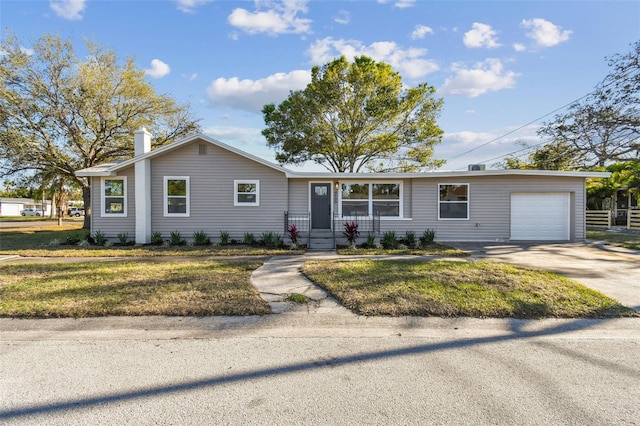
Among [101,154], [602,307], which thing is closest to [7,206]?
[101,154]

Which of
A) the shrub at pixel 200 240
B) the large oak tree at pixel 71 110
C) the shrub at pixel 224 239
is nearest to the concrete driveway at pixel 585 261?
the shrub at pixel 224 239

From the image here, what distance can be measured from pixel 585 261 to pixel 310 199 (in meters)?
8.69

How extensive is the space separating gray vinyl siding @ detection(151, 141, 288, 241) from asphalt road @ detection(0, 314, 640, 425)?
8747 mm

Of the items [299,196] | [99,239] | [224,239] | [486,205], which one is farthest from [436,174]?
[99,239]

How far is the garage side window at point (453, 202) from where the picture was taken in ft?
44.4

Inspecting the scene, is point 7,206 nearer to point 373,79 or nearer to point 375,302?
point 373,79

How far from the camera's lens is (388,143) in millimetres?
23438

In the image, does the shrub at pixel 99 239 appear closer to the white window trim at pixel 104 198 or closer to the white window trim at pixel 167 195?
the white window trim at pixel 104 198

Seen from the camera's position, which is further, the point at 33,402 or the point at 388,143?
the point at 388,143

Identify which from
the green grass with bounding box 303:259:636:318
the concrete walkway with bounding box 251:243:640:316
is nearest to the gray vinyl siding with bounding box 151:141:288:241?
the concrete walkway with bounding box 251:243:640:316

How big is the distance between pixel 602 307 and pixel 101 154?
23.3 metres

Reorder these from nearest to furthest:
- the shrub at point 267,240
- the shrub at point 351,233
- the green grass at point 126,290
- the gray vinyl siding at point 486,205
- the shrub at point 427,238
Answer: the green grass at point 126,290 < the shrub at point 351,233 < the shrub at point 267,240 < the shrub at point 427,238 < the gray vinyl siding at point 486,205

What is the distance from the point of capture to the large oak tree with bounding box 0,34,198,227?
1741 centimetres

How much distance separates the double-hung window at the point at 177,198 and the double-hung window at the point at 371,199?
585 cm
